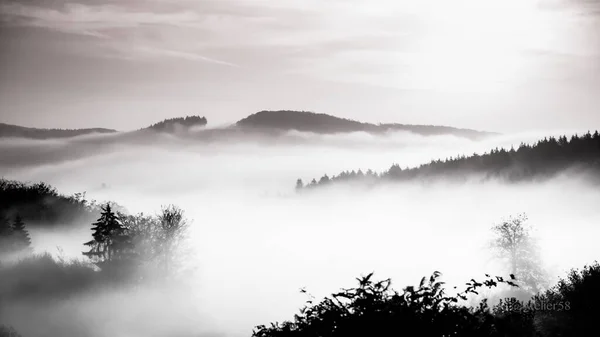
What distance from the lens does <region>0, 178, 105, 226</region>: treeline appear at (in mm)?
108662

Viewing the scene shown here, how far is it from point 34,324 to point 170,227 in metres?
23.3

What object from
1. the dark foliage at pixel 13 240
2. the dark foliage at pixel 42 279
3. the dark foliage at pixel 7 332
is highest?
the dark foliage at pixel 13 240

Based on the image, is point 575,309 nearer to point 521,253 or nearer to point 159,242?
point 521,253

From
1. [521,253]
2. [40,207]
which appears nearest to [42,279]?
[40,207]

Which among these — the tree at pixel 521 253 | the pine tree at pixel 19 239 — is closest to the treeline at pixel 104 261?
the pine tree at pixel 19 239

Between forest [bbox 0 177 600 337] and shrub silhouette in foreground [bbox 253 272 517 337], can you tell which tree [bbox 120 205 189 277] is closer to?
forest [bbox 0 177 600 337]

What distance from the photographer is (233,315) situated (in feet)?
264

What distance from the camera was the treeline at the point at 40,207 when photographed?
10866 cm

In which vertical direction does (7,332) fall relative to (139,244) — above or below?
below

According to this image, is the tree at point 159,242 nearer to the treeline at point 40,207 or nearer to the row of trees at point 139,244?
the row of trees at point 139,244

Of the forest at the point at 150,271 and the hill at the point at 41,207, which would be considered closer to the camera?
the forest at the point at 150,271

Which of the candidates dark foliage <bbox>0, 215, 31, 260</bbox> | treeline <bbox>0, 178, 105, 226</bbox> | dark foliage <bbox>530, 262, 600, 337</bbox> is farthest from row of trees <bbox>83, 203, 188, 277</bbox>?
dark foliage <bbox>530, 262, 600, 337</bbox>

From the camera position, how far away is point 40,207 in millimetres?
112938

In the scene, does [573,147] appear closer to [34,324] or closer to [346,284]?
[346,284]
